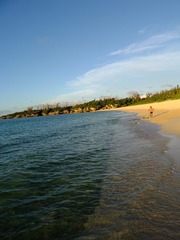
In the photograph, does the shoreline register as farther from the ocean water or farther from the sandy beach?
the ocean water

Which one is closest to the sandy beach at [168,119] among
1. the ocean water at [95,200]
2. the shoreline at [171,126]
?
the shoreline at [171,126]

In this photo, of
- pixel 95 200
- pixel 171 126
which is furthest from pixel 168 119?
pixel 95 200

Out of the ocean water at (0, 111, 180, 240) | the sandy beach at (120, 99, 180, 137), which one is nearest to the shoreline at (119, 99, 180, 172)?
the sandy beach at (120, 99, 180, 137)

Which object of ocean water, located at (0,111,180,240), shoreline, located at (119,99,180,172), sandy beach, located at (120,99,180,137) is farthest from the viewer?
sandy beach, located at (120,99,180,137)

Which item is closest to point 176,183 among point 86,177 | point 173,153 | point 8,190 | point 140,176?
point 140,176

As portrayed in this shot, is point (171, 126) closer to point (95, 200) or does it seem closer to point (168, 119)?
point (168, 119)

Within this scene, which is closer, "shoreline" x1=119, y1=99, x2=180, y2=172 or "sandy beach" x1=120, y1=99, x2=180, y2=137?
"shoreline" x1=119, y1=99, x2=180, y2=172

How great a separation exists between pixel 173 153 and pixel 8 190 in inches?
345

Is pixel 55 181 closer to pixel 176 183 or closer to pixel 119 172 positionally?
pixel 119 172

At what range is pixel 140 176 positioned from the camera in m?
10.4

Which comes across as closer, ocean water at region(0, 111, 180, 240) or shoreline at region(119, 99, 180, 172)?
ocean water at region(0, 111, 180, 240)

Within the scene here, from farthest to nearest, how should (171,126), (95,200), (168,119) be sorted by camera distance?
(168,119) → (171,126) → (95,200)

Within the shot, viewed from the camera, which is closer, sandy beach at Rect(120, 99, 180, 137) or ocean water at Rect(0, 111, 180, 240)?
ocean water at Rect(0, 111, 180, 240)

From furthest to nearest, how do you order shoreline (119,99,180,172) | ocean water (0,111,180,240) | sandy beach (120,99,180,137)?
1. sandy beach (120,99,180,137)
2. shoreline (119,99,180,172)
3. ocean water (0,111,180,240)
